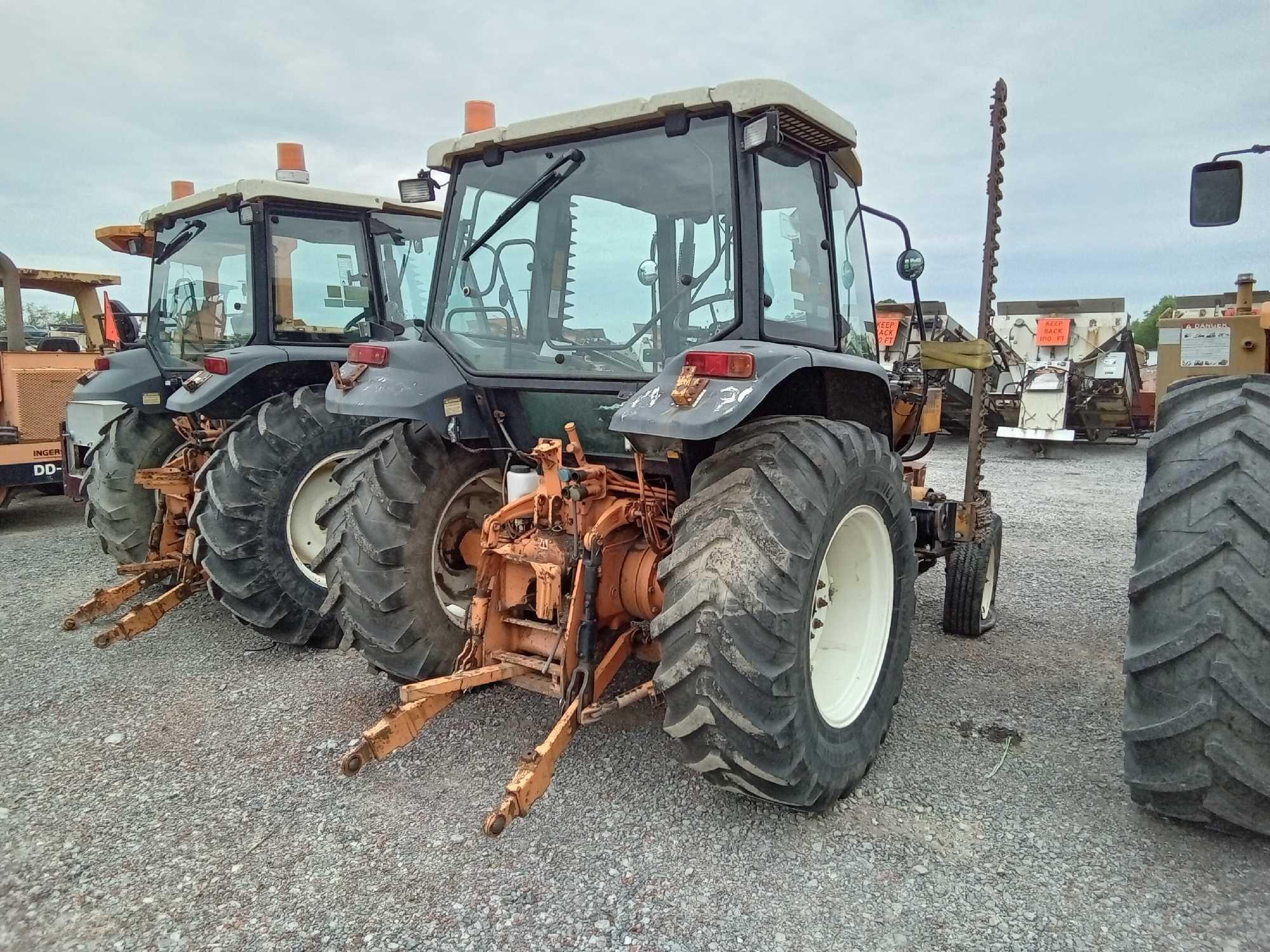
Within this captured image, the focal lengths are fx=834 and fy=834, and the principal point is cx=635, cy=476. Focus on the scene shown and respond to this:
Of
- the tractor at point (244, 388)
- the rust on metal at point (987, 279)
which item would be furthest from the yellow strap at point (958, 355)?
the tractor at point (244, 388)

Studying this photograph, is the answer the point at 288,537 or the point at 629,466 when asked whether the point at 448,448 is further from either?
the point at 288,537

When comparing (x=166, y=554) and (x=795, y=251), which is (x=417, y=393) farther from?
(x=166, y=554)

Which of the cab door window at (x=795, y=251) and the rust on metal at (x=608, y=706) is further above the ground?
the cab door window at (x=795, y=251)

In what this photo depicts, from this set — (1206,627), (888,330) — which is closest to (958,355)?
(1206,627)

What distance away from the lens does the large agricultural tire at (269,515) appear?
13.6 ft

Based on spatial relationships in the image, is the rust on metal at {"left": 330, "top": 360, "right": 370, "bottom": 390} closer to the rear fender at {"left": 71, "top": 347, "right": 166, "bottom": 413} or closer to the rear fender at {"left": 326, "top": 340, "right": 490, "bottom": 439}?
the rear fender at {"left": 326, "top": 340, "right": 490, "bottom": 439}

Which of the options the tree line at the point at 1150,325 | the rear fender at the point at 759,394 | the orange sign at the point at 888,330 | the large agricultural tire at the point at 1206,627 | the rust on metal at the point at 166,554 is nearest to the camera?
the large agricultural tire at the point at 1206,627

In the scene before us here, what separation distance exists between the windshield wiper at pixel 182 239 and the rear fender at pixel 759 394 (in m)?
3.83

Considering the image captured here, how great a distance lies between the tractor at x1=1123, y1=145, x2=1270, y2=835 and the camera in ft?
7.07

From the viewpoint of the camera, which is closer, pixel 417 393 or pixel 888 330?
pixel 417 393

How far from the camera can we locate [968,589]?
4176mm

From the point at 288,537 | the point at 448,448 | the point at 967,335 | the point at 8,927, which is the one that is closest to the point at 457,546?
the point at 448,448

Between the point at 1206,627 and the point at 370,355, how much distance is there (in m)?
2.83

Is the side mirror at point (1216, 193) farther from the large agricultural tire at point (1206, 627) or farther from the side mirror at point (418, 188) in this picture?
the side mirror at point (418, 188)
